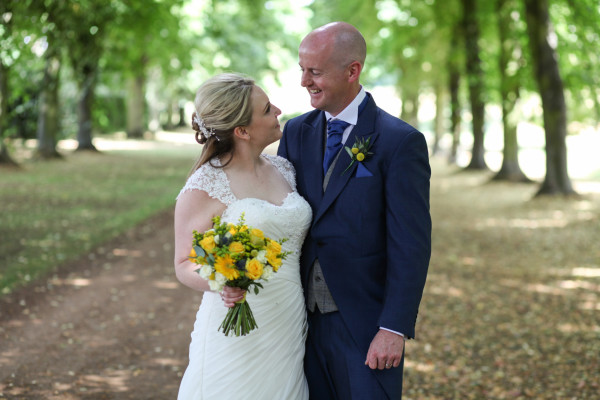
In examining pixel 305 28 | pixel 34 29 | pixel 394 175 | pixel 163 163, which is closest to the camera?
pixel 394 175

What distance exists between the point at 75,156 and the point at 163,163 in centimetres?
382

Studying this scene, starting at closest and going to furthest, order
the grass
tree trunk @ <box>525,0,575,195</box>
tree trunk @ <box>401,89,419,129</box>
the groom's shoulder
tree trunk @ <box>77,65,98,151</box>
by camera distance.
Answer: the groom's shoulder
the grass
tree trunk @ <box>525,0,575,195</box>
tree trunk @ <box>77,65,98,151</box>
tree trunk @ <box>401,89,419,129</box>

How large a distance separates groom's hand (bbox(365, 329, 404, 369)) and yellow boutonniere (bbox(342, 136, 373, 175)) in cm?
81

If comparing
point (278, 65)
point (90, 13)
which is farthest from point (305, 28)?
point (90, 13)

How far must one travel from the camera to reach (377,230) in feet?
10.7

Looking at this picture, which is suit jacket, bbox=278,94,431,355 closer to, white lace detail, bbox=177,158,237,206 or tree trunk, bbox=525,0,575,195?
white lace detail, bbox=177,158,237,206

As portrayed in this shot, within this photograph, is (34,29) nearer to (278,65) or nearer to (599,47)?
(599,47)

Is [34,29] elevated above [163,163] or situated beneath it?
elevated above

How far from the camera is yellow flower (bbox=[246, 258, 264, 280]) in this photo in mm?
2848

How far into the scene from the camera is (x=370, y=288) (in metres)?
3.30

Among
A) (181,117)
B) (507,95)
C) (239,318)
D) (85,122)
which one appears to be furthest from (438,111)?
(181,117)

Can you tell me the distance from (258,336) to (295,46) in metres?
41.3

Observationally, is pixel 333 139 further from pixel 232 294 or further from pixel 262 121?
pixel 232 294

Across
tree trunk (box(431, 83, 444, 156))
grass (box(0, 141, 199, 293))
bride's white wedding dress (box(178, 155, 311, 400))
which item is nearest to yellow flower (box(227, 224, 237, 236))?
bride's white wedding dress (box(178, 155, 311, 400))
